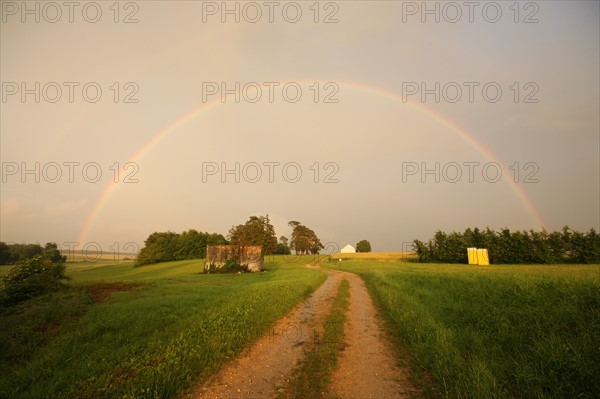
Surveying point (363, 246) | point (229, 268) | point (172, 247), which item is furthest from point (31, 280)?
point (363, 246)

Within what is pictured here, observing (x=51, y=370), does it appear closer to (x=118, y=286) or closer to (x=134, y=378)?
(x=134, y=378)

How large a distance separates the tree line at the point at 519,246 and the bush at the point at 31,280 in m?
73.1

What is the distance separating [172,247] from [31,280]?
289 feet

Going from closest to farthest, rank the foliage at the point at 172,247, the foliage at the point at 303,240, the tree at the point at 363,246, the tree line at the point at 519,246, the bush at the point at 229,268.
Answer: the bush at the point at 229,268 < the tree line at the point at 519,246 < the foliage at the point at 172,247 < the foliage at the point at 303,240 < the tree at the point at 363,246

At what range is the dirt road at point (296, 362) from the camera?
19.7ft

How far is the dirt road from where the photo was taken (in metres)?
6.01

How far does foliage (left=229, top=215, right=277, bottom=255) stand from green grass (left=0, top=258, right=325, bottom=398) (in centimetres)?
8482

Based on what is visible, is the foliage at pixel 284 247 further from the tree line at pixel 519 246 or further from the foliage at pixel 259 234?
the tree line at pixel 519 246

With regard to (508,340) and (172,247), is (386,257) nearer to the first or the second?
(172,247)

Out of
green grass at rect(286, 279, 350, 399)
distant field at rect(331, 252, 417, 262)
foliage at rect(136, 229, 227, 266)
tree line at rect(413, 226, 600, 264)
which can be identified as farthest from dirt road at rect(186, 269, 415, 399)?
foliage at rect(136, 229, 227, 266)

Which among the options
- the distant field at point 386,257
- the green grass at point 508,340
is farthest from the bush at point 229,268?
the distant field at point 386,257

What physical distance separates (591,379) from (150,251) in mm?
102294

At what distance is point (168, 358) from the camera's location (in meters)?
7.50

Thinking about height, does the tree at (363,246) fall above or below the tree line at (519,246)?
below
